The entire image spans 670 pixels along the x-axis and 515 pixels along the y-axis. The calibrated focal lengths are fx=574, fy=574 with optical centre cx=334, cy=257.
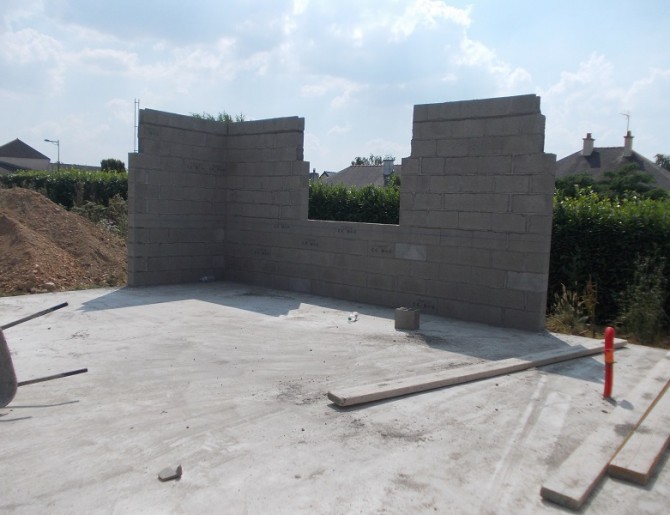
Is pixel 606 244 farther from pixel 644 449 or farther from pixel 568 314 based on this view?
pixel 644 449

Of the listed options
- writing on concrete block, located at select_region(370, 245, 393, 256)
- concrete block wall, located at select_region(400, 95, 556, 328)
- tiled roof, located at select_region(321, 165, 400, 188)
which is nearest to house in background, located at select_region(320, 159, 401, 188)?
tiled roof, located at select_region(321, 165, 400, 188)

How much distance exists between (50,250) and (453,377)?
369 inches

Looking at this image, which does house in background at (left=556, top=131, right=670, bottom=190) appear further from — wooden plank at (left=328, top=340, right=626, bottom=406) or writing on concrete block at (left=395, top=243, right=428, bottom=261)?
wooden plank at (left=328, top=340, right=626, bottom=406)

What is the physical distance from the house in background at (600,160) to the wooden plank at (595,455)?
27669mm

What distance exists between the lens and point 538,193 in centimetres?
788

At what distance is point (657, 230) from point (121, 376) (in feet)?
24.9

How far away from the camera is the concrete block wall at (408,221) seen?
8047 mm

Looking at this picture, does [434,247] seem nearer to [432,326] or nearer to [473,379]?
[432,326]

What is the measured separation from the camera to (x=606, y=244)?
8.88 meters

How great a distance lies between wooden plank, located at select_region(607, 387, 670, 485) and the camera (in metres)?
3.77

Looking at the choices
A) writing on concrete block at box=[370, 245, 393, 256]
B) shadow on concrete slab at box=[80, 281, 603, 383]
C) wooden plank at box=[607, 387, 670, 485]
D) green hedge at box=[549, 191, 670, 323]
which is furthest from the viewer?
writing on concrete block at box=[370, 245, 393, 256]

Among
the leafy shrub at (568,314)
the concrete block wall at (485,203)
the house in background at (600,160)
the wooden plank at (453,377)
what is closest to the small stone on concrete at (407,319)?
the concrete block wall at (485,203)

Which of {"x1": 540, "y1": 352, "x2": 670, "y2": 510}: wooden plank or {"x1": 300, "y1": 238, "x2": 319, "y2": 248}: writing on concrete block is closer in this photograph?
{"x1": 540, "y1": 352, "x2": 670, "y2": 510}: wooden plank

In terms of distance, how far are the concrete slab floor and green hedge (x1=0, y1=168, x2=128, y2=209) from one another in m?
12.5
